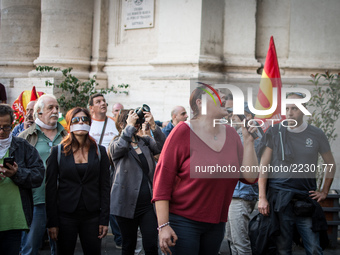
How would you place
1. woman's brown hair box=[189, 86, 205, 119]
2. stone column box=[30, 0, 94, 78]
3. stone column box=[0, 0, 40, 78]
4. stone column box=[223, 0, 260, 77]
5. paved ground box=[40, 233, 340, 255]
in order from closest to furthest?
woman's brown hair box=[189, 86, 205, 119], paved ground box=[40, 233, 340, 255], stone column box=[223, 0, 260, 77], stone column box=[30, 0, 94, 78], stone column box=[0, 0, 40, 78]

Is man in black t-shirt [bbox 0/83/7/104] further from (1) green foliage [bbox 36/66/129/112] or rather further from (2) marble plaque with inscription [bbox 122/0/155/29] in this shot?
(2) marble plaque with inscription [bbox 122/0/155/29]

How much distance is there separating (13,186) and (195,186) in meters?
1.68

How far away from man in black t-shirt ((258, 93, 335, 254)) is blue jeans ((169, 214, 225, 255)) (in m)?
1.35

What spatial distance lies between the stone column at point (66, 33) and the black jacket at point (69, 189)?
7.05 m

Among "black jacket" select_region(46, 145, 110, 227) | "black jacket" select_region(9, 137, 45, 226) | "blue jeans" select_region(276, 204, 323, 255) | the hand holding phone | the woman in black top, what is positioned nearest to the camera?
the hand holding phone

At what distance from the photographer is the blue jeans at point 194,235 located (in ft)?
12.9

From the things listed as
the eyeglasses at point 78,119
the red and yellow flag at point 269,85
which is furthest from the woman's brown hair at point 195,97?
the red and yellow flag at point 269,85

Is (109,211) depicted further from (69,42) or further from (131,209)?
A: (69,42)

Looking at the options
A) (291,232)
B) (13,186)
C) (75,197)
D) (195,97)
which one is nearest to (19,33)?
(75,197)

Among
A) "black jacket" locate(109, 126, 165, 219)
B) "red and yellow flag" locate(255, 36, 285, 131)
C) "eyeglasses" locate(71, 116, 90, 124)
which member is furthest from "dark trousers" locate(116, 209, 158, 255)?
"red and yellow flag" locate(255, 36, 285, 131)

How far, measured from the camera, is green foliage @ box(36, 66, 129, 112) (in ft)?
37.3

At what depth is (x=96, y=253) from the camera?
5203 millimetres

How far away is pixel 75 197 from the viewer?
5.09 m

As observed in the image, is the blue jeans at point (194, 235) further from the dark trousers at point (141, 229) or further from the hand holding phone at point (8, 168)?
the dark trousers at point (141, 229)
